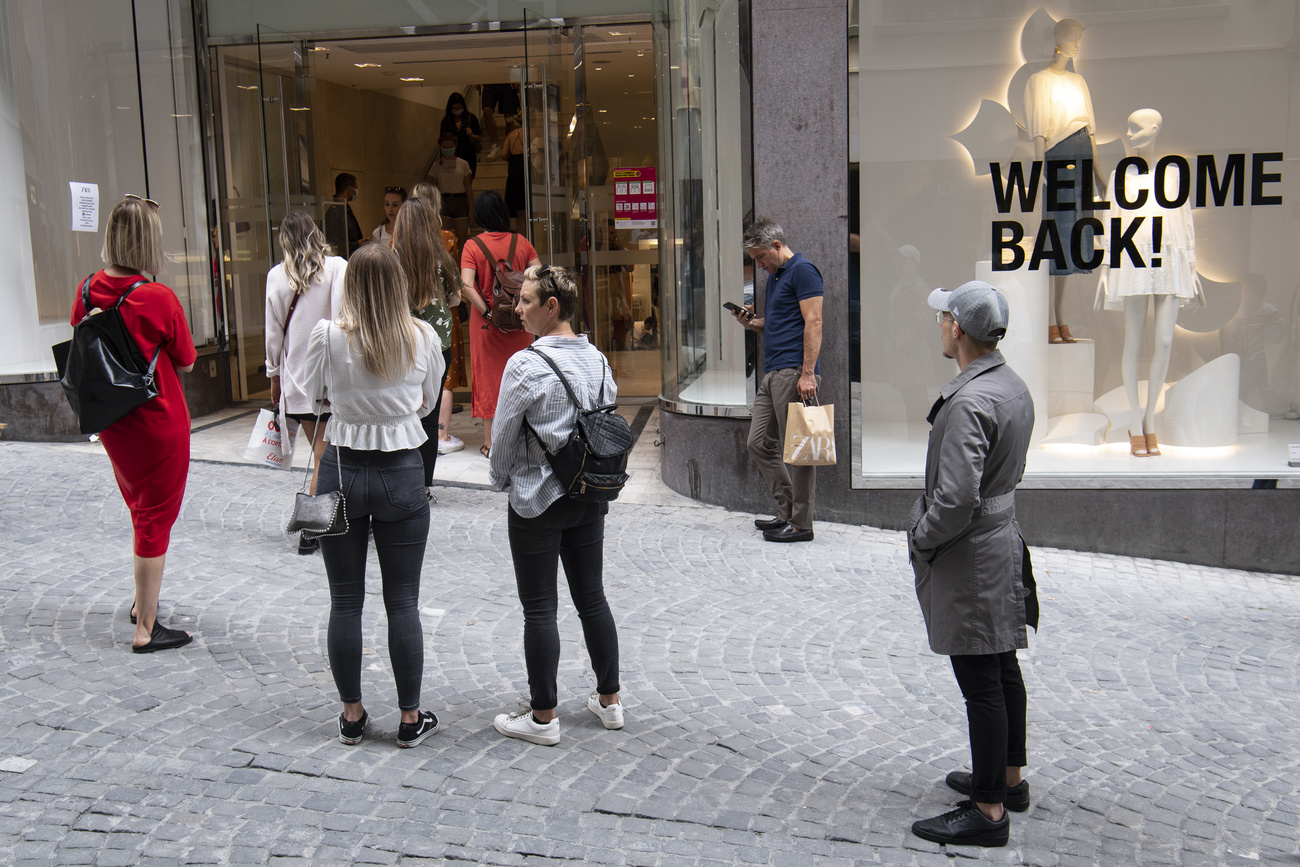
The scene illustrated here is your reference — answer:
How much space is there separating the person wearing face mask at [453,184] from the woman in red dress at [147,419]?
8.44 metres

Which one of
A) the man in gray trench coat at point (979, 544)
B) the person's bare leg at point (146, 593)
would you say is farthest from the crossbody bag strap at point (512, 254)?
the man in gray trench coat at point (979, 544)

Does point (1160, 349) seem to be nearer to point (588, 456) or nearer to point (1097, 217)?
point (1097, 217)

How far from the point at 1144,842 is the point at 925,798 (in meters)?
0.66

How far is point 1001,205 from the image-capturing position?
724 cm

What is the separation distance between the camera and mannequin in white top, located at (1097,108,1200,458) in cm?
715

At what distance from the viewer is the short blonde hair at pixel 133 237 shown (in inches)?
186

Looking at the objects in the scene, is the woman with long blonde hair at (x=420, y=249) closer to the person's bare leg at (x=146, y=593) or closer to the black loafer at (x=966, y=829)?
the person's bare leg at (x=146, y=593)

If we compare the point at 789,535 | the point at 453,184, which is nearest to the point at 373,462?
the point at 789,535

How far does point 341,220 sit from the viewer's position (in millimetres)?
12555

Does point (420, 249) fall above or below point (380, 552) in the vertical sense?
above

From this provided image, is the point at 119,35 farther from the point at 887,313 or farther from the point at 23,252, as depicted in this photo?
the point at 887,313

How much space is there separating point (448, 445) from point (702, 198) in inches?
116

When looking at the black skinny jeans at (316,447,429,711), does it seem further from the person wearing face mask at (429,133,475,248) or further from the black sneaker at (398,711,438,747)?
the person wearing face mask at (429,133,475,248)

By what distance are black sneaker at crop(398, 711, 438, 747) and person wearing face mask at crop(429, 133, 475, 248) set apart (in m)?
9.68
